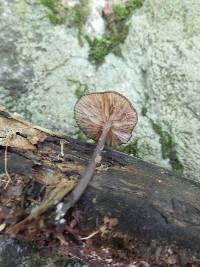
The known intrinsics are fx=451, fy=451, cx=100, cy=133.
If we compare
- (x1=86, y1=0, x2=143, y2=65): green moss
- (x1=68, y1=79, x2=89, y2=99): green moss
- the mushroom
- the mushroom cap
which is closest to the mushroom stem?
the mushroom

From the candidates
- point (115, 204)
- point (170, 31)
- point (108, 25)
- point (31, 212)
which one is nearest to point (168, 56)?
point (170, 31)

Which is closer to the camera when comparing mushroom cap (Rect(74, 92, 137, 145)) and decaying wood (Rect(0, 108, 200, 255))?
decaying wood (Rect(0, 108, 200, 255))

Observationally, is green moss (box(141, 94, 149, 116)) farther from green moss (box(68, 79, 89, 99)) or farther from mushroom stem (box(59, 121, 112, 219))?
mushroom stem (box(59, 121, 112, 219))

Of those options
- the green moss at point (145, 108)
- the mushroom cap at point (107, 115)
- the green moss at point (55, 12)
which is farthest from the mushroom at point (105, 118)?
the green moss at point (55, 12)

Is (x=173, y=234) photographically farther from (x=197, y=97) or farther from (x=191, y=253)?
(x=197, y=97)

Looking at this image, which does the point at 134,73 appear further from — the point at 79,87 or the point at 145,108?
the point at 79,87

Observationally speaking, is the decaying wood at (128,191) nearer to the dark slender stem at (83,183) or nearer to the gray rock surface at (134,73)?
the dark slender stem at (83,183)

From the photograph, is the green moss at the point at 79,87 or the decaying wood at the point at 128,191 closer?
the decaying wood at the point at 128,191
